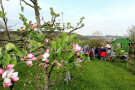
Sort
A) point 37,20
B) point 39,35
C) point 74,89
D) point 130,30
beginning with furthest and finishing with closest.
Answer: point 130,30 → point 74,89 → point 37,20 → point 39,35

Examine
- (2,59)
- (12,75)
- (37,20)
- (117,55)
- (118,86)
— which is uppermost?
(37,20)

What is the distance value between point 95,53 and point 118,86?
364 inches

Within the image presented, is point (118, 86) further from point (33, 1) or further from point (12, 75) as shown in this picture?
point (12, 75)

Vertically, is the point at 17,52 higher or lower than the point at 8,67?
higher

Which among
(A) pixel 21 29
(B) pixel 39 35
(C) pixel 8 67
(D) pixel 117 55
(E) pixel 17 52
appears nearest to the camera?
(C) pixel 8 67

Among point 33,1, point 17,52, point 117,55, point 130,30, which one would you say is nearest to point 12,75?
point 17,52

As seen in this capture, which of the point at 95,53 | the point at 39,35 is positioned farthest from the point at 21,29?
the point at 95,53

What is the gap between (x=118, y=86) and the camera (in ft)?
20.8

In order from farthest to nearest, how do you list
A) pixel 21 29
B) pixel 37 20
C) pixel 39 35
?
1. pixel 37 20
2. pixel 21 29
3. pixel 39 35

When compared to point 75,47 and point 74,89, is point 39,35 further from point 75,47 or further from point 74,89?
point 74,89

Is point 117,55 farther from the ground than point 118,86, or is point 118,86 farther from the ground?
point 117,55

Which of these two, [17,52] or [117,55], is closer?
[17,52]

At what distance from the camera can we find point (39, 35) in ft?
8.87

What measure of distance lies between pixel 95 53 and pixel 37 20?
13.0 meters
